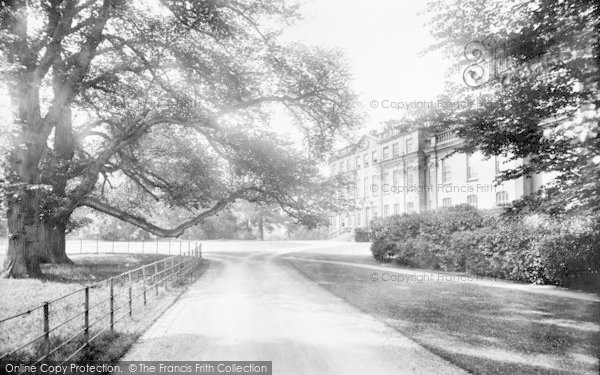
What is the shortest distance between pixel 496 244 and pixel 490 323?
783 cm

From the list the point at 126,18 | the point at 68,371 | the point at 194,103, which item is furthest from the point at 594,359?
the point at 126,18

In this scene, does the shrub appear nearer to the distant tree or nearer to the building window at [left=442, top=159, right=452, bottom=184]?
the distant tree

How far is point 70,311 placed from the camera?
10797 mm

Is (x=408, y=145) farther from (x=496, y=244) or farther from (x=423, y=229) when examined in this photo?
(x=496, y=244)

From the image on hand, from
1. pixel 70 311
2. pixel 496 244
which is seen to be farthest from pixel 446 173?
pixel 70 311

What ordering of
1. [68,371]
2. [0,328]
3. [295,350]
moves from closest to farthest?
1. [68,371]
2. [295,350]
3. [0,328]

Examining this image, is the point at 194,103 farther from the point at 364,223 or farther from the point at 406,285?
the point at 364,223

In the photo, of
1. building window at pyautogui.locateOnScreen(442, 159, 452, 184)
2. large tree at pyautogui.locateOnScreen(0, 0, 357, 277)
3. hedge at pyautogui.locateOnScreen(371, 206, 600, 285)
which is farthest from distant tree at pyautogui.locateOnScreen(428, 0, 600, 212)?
building window at pyautogui.locateOnScreen(442, 159, 452, 184)

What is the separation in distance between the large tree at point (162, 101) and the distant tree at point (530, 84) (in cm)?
989

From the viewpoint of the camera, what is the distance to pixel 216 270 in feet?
71.3

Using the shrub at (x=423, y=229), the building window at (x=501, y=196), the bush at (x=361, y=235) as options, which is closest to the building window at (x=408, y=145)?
the bush at (x=361, y=235)

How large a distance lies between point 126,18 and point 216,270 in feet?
39.3

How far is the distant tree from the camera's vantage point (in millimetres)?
6773

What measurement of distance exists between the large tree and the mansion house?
4340mm
